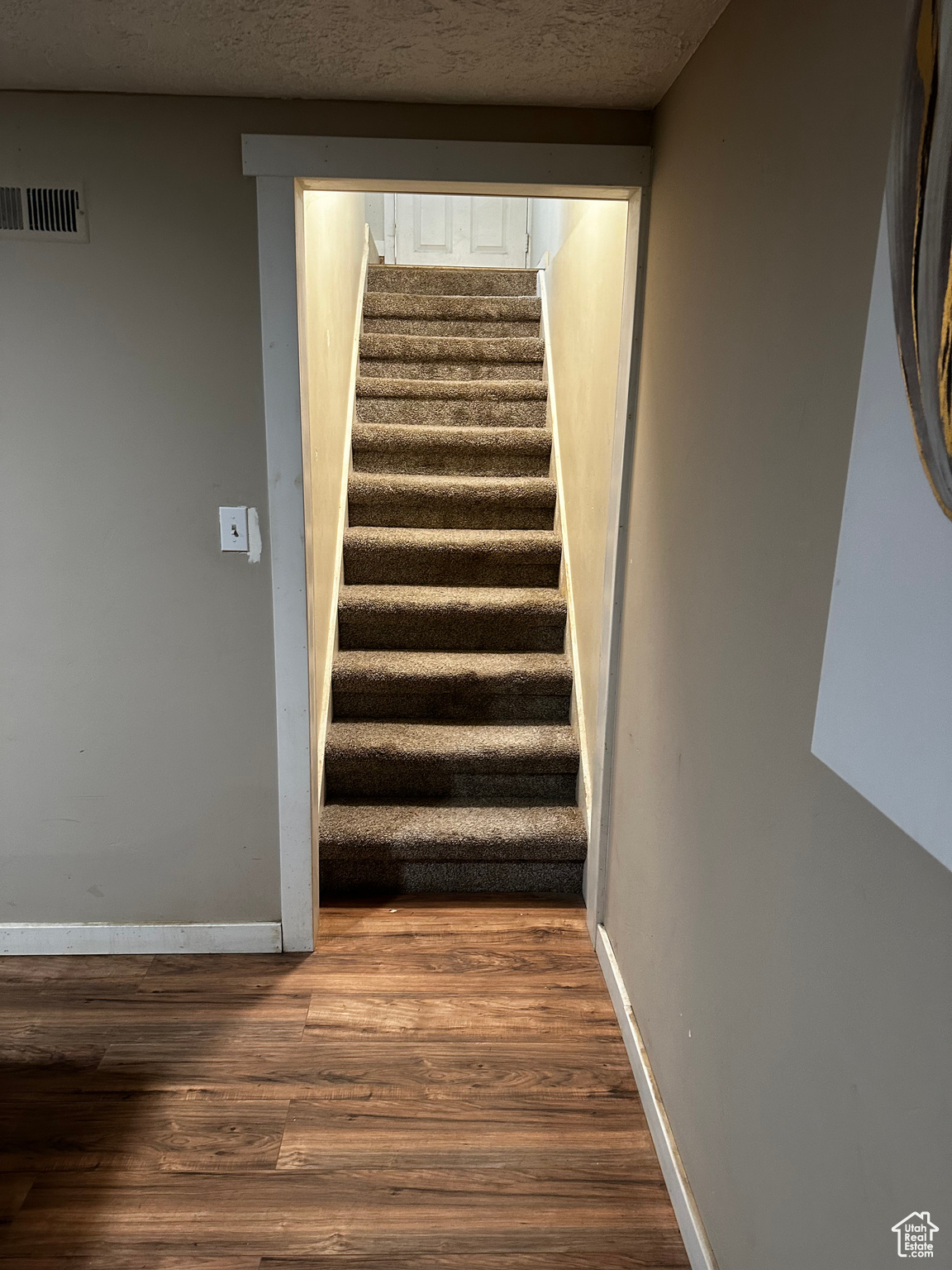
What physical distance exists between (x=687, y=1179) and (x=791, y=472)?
4.25 ft

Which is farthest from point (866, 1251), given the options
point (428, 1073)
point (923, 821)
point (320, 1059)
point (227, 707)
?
point (227, 707)

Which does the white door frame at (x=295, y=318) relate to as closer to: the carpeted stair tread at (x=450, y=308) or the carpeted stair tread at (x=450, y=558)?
the carpeted stair tread at (x=450, y=558)

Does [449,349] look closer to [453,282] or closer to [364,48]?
[453,282]

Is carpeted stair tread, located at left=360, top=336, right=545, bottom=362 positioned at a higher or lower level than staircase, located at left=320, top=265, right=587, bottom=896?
higher

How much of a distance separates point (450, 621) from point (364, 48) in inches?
72.4

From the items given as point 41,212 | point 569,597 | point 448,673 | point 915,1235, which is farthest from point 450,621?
point 915,1235

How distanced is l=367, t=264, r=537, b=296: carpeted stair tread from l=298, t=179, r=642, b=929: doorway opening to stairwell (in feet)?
0.69

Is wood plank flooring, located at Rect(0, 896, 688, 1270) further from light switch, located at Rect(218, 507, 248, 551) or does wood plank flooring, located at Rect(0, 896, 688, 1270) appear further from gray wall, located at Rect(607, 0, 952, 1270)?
light switch, located at Rect(218, 507, 248, 551)

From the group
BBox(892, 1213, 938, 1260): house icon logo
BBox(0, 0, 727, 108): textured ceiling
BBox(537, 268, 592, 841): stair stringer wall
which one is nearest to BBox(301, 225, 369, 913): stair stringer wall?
BBox(0, 0, 727, 108): textured ceiling

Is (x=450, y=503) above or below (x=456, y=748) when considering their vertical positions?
A: above

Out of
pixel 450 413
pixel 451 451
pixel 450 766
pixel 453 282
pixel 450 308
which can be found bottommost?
pixel 450 766

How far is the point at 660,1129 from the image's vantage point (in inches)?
67.0

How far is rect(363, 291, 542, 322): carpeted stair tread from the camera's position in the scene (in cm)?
418

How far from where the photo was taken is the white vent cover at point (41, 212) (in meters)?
1.89
